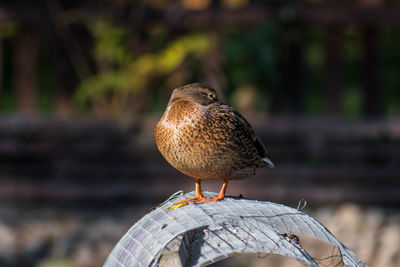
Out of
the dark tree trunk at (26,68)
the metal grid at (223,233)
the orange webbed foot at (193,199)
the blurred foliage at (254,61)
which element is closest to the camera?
the metal grid at (223,233)

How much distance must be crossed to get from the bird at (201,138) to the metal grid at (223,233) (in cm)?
→ 19

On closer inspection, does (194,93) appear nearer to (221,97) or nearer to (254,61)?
(221,97)

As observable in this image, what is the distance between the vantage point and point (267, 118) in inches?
301

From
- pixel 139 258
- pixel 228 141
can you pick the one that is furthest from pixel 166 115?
pixel 139 258

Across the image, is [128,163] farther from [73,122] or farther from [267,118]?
[267,118]

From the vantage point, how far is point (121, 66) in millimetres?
8141

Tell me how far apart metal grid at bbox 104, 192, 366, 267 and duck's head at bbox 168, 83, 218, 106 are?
1.66 feet

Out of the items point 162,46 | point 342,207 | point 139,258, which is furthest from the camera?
point 162,46

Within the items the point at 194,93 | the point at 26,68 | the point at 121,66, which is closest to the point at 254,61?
the point at 121,66

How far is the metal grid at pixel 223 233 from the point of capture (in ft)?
8.55

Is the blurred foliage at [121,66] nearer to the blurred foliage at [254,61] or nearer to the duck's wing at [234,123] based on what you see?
the blurred foliage at [254,61]

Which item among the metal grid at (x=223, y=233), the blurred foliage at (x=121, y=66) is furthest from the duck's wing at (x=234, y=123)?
the blurred foliage at (x=121, y=66)

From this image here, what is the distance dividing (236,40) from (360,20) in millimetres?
1357

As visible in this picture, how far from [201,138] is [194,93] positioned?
0.21m
